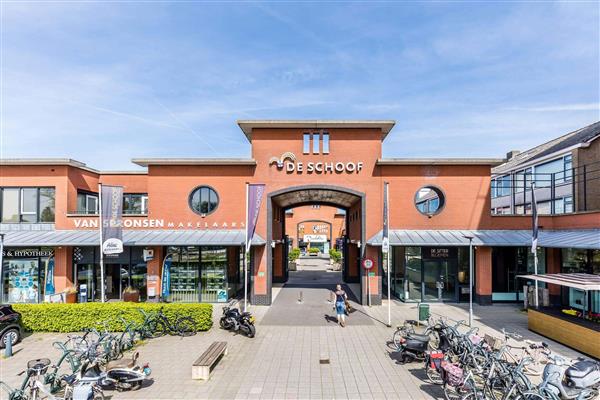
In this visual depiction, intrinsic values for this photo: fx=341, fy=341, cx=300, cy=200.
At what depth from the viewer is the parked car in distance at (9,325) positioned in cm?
1252

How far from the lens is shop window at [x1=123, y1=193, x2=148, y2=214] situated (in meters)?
24.6

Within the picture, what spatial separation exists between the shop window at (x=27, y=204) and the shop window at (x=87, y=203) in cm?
151

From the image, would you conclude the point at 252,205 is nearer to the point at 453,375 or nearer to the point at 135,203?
the point at 453,375

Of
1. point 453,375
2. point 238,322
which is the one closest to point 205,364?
point 238,322

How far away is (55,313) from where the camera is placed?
14273 millimetres

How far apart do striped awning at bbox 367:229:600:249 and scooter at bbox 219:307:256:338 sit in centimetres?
829

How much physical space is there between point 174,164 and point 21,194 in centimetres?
916

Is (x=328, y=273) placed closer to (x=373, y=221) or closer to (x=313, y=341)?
(x=373, y=221)

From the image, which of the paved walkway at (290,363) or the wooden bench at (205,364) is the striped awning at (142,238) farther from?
the wooden bench at (205,364)

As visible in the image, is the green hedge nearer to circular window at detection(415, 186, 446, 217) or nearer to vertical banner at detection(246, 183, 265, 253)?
vertical banner at detection(246, 183, 265, 253)

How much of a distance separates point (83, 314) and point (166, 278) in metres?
5.56

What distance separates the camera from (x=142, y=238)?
18.9 meters

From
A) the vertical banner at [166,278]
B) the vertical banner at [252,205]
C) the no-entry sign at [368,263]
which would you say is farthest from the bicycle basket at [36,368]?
the no-entry sign at [368,263]

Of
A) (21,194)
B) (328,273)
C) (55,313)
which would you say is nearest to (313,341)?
(55,313)
